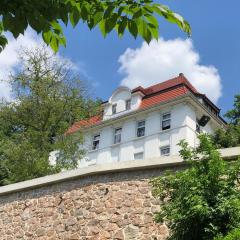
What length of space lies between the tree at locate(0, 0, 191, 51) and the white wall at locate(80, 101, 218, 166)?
2858 centimetres

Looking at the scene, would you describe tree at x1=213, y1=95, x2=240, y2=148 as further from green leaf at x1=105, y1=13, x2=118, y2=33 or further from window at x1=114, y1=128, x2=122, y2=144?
green leaf at x1=105, y1=13, x2=118, y2=33

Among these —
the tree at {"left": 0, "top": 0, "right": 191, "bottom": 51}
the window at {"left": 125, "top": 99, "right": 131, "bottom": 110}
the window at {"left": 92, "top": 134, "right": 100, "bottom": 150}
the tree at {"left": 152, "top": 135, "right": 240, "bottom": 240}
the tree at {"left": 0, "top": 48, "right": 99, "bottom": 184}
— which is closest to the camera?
the tree at {"left": 0, "top": 0, "right": 191, "bottom": 51}

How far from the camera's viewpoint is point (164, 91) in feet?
118

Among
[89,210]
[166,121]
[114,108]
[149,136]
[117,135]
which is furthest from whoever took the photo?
[114,108]

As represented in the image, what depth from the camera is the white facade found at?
108 feet

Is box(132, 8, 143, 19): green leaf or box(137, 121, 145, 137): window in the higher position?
box(137, 121, 145, 137): window

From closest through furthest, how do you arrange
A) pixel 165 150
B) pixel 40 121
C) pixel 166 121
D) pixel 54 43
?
→ pixel 54 43 → pixel 40 121 → pixel 165 150 → pixel 166 121

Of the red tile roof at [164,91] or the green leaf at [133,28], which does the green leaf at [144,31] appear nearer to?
the green leaf at [133,28]

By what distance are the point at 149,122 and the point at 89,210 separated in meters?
25.2

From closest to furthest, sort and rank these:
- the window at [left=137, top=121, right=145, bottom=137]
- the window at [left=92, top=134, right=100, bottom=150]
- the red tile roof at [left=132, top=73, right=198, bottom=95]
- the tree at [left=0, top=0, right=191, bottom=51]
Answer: the tree at [left=0, top=0, right=191, bottom=51] → the window at [left=137, top=121, right=145, bottom=137] → the red tile roof at [left=132, top=73, right=198, bottom=95] → the window at [left=92, top=134, right=100, bottom=150]

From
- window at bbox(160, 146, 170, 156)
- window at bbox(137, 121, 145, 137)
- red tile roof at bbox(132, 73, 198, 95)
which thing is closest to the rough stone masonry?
window at bbox(160, 146, 170, 156)

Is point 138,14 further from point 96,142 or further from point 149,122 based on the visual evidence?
point 96,142

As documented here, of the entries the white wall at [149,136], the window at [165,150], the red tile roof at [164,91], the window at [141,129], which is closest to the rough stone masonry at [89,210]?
the white wall at [149,136]

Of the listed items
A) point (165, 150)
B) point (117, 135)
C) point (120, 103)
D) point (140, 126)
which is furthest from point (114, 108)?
point (165, 150)
